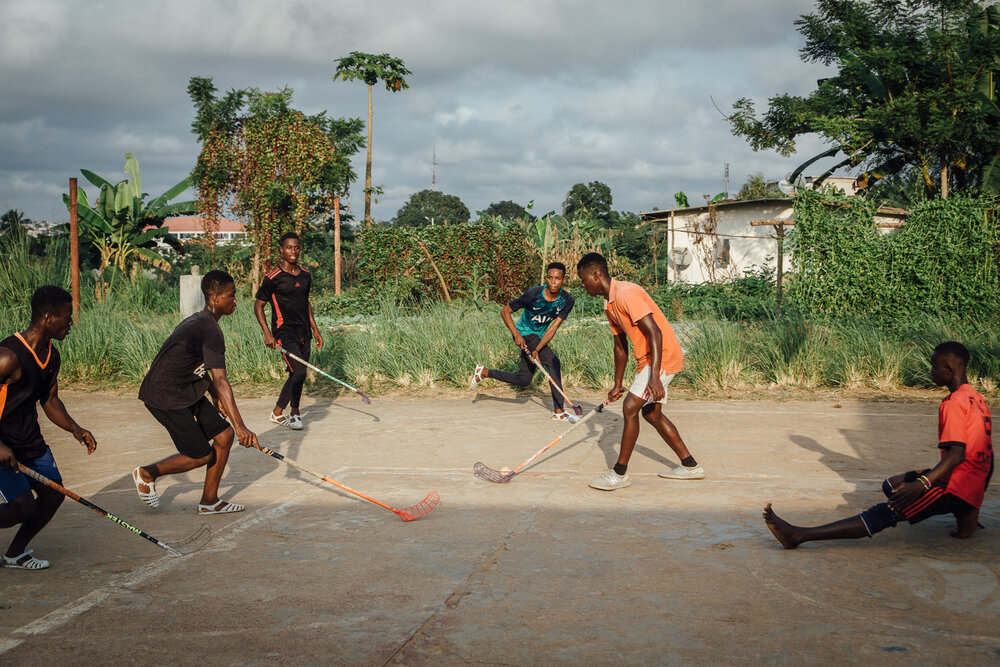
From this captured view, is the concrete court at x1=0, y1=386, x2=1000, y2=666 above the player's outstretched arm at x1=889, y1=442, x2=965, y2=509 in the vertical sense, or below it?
below

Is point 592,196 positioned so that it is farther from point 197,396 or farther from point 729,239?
point 197,396

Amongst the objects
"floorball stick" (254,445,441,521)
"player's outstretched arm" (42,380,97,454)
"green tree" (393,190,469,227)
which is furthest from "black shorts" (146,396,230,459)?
"green tree" (393,190,469,227)

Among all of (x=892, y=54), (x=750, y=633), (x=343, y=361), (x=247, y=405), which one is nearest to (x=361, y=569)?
(x=750, y=633)

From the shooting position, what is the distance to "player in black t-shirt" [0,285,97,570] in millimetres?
4359

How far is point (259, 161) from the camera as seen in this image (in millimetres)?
21500

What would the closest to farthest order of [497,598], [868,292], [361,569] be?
1. [497,598]
2. [361,569]
3. [868,292]

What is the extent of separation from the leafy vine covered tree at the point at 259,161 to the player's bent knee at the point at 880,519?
1888cm

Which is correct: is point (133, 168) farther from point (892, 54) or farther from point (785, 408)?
point (892, 54)

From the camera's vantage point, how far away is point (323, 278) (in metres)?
27.0

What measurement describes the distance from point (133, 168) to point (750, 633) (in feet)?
70.3

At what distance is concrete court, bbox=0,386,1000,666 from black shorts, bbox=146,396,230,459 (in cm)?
48

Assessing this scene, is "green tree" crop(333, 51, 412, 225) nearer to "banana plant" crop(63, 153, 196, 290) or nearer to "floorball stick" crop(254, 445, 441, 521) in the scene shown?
"banana plant" crop(63, 153, 196, 290)

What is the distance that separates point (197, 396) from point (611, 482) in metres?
3.02

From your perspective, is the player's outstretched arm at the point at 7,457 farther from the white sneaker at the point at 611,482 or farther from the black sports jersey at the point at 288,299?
the black sports jersey at the point at 288,299
